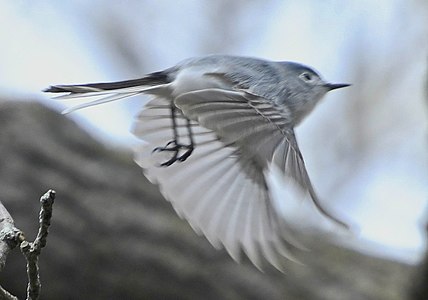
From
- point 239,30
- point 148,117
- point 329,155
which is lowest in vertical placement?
point 329,155

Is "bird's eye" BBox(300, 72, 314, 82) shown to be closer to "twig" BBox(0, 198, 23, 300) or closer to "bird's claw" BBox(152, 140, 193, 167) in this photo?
"bird's claw" BBox(152, 140, 193, 167)

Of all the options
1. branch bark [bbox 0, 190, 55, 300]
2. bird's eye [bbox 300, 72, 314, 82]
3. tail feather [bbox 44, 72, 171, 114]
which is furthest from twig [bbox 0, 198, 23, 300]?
bird's eye [bbox 300, 72, 314, 82]

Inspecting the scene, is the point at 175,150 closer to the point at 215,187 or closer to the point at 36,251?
the point at 215,187

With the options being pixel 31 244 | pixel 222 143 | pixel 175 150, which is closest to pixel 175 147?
pixel 175 150

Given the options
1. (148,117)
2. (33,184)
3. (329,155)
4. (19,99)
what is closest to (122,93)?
(148,117)

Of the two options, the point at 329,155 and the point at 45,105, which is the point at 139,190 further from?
the point at 329,155

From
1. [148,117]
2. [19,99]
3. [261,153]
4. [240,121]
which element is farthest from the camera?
[19,99]

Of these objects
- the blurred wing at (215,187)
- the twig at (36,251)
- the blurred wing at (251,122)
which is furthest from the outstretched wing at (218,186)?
the twig at (36,251)
